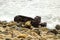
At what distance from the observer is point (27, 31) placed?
5637 millimetres

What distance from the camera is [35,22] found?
6.41m

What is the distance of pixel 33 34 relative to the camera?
5.40m

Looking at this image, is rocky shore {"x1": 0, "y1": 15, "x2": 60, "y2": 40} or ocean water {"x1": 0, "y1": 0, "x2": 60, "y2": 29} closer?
rocky shore {"x1": 0, "y1": 15, "x2": 60, "y2": 40}

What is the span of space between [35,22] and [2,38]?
5.38 feet

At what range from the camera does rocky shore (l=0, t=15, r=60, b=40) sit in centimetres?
509

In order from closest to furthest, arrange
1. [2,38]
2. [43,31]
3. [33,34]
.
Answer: [2,38] → [33,34] → [43,31]

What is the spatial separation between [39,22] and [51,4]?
10.2 ft

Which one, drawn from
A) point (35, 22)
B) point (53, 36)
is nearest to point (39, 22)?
point (35, 22)

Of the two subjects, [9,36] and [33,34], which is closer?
[9,36]

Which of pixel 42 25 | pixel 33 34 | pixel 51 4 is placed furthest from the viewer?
pixel 51 4

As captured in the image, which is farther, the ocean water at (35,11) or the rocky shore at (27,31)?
the ocean water at (35,11)

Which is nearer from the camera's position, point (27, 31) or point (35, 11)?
point (27, 31)

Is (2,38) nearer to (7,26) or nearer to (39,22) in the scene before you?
(7,26)

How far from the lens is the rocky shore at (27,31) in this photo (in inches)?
200
